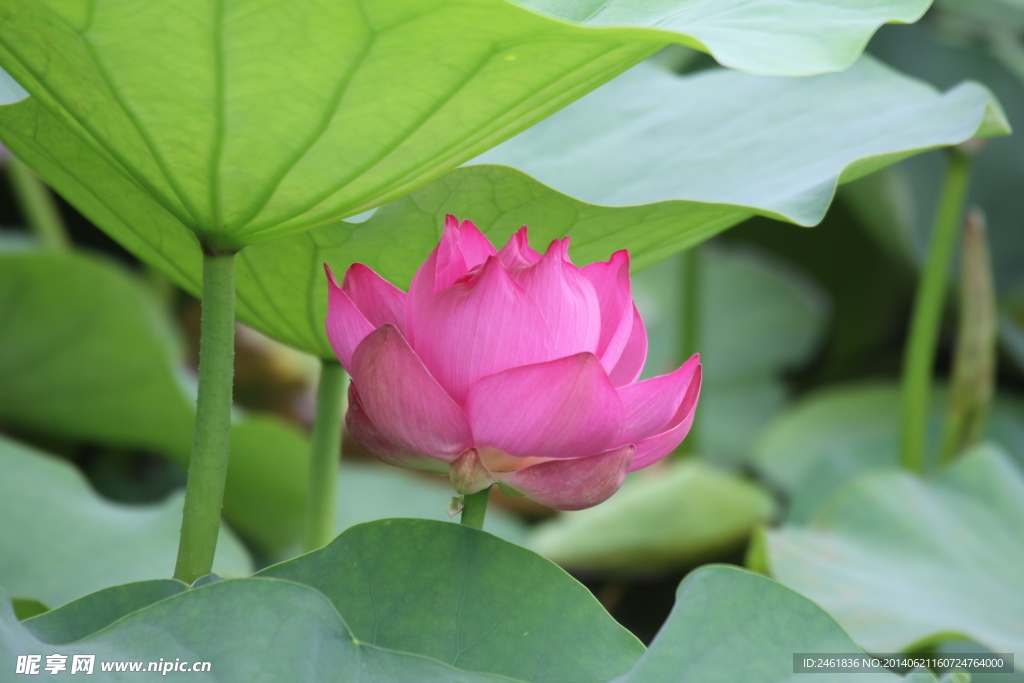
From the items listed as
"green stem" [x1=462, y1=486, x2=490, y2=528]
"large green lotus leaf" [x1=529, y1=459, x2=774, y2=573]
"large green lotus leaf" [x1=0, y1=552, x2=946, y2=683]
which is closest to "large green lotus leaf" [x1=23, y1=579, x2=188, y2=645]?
"large green lotus leaf" [x1=0, y1=552, x2=946, y2=683]

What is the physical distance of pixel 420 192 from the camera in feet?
1.33

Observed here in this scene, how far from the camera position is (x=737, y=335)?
A: 167 cm

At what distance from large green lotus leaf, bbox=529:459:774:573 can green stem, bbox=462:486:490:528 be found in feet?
2.55

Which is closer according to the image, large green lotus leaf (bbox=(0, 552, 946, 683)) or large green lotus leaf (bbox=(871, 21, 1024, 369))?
large green lotus leaf (bbox=(0, 552, 946, 683))

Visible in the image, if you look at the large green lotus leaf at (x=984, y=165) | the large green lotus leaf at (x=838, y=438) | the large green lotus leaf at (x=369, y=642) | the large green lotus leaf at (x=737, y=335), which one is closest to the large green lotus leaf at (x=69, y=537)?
the large green lotus leaf at (x=369, y=642)

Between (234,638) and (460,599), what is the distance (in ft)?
0.27

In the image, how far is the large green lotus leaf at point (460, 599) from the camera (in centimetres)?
33

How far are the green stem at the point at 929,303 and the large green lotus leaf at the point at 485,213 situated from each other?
17.0 inches

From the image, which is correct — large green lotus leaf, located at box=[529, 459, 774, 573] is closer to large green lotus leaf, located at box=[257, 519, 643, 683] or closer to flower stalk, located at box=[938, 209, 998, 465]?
flower stalk, located at box=[938, 209, 998, 465]

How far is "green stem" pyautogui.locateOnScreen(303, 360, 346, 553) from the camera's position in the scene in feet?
1.51

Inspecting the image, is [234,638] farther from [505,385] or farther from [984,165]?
[984,165]

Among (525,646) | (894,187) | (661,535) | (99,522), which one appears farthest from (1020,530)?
(99,522)

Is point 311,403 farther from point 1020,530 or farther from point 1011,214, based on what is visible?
point 1011,214

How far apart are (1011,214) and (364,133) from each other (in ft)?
4.74
